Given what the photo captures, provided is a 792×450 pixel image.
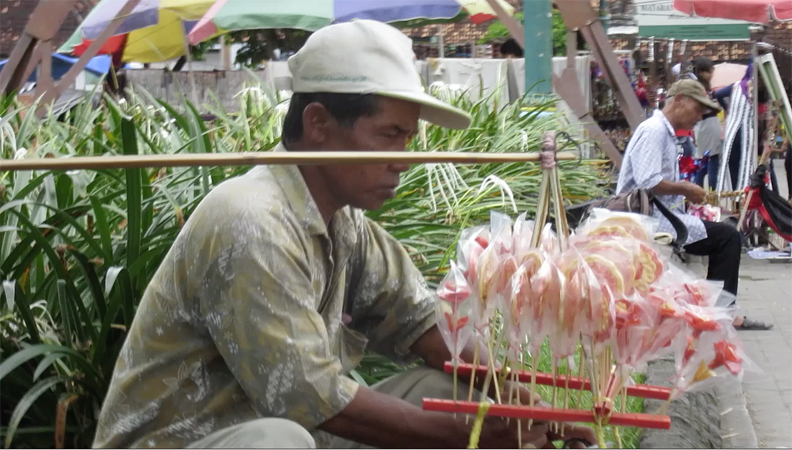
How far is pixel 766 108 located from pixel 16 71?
27.1 ft

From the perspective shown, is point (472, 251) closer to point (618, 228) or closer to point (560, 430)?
point (618, 228)

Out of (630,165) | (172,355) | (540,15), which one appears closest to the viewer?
(172,355)

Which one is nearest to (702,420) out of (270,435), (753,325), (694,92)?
(270,435)

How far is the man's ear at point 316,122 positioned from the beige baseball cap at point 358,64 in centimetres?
4

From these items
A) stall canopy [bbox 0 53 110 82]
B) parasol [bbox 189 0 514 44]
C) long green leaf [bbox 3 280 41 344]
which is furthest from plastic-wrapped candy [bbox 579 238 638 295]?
stall canopy [bbox 0 53 110 82]

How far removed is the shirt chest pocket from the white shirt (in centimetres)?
349

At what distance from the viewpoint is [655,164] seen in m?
5.80

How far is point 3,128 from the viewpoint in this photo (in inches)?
164

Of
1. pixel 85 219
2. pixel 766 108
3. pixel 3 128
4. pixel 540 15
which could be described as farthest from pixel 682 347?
pixel 766 108

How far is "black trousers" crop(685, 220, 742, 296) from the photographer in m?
5.82

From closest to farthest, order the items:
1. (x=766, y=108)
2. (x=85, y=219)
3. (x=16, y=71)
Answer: (x=85, y=219) → (x=16, y=71) → (x=766, y=108)

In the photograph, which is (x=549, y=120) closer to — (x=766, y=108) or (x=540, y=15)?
(x=540, y=15)

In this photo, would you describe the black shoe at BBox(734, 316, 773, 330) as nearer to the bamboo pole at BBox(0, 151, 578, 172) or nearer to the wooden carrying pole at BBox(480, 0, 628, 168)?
the wooden carrying pole at BBox(480, 0, 628, 168)

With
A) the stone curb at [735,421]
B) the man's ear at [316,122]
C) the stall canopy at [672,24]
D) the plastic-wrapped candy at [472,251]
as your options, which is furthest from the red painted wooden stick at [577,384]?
the stall canopy at [672,24]
